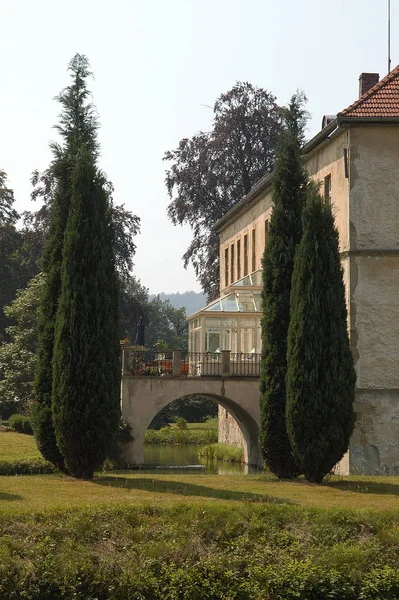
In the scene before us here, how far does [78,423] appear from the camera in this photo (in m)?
20.1

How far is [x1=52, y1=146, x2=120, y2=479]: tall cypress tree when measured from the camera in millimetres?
20109

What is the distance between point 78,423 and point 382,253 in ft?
34.8

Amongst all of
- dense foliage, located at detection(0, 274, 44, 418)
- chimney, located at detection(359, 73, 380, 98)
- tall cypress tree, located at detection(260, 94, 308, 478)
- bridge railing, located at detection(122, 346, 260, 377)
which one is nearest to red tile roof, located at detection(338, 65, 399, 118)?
tall cypress tree, located at detection(260, 94, 308, 478)

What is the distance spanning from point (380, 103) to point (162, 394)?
472 inches

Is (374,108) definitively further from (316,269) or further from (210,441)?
(210,441)

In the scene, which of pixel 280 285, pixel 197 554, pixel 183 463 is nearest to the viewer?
pixel 197 554

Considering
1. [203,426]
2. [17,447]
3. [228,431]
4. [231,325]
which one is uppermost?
[231,325]

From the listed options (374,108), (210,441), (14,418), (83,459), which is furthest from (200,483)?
(210,441)

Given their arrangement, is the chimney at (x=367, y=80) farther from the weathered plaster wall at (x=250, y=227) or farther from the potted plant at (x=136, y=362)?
the potted plant at (x=136, y=362)

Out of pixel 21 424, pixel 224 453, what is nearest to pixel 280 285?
pixel 224 453

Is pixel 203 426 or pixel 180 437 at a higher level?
pixel 203 426

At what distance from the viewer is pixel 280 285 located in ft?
76.6

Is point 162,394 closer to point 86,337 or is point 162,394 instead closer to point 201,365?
point 201,365

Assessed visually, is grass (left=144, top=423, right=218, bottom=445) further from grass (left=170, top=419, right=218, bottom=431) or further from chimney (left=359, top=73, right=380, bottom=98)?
chimney (left=359, top=73, right=380, bottom=98)
